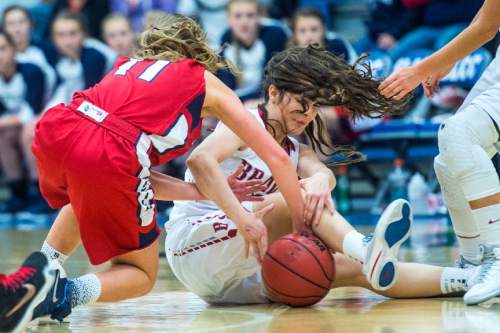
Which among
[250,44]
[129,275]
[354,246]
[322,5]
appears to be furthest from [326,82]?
[322,5]

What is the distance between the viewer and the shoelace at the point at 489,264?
13.7ft

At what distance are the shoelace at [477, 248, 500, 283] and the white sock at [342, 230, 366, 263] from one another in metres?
0.55

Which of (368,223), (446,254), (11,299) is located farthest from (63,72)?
(11,299)

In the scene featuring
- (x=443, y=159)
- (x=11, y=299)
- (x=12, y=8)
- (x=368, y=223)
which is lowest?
(x=368, y=223)

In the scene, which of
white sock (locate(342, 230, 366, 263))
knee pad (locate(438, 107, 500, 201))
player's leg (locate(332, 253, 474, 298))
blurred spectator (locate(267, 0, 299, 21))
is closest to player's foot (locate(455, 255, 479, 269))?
player's leg (locate(332, 253, 474, 298))

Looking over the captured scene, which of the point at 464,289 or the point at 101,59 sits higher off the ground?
the point at 101,59

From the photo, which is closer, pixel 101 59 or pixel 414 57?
pixel 414 57

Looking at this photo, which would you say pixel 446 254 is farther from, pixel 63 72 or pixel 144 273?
pixel 63 72

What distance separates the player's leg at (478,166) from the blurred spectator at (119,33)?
6915mm

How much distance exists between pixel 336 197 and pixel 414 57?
4.96 ft

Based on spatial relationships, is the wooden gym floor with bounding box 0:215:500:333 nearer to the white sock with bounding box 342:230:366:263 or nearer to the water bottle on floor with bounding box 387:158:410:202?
the white sock with bounding box 342:230:366:263

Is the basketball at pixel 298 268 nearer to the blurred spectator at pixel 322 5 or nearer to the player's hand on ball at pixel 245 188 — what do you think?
the player's hand on ball at pixel 245 188

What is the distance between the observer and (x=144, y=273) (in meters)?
4.06

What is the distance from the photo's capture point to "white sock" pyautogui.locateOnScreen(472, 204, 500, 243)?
4.30 metres
